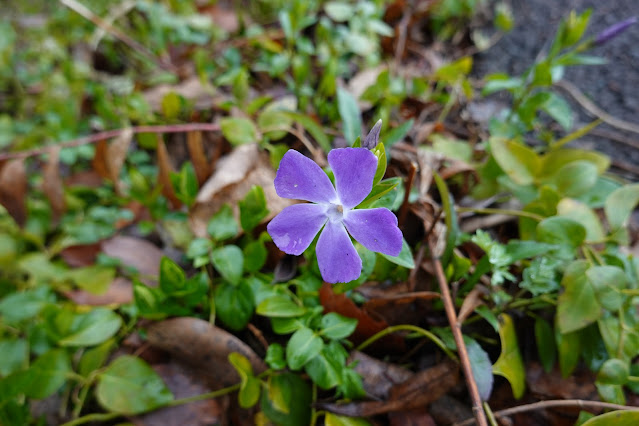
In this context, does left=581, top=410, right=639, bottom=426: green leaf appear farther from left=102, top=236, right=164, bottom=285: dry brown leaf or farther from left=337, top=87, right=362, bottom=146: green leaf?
left=102, top=236, right=164, bottom=285: dry brown leaf

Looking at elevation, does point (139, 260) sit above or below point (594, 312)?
below

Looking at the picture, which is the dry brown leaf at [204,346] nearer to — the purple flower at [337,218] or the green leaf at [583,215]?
the purple flower at [337,218]

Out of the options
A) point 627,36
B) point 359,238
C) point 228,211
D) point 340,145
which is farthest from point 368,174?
point 627,36

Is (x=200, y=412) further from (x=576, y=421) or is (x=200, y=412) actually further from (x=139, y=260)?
(x=576, y=421)

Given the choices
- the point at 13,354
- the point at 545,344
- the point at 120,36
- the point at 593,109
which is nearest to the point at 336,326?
the point at 545,344

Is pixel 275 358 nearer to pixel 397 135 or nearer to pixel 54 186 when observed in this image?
pixel 397 135

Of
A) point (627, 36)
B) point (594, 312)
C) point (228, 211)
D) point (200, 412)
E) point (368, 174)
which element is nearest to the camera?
point (368, 174)
